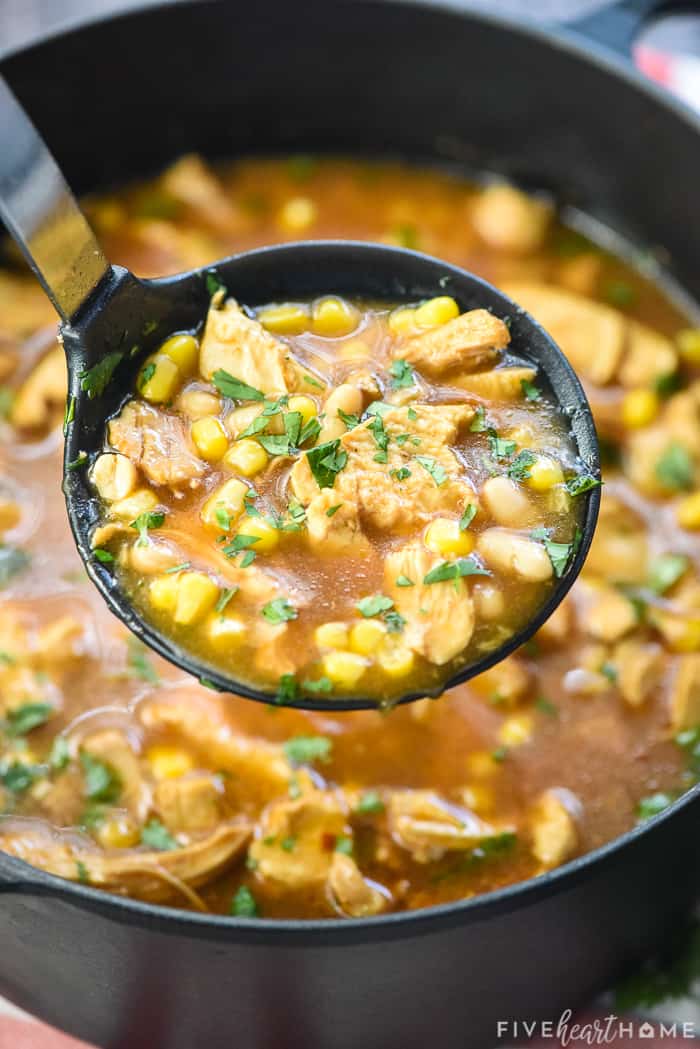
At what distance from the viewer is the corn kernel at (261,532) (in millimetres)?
2643

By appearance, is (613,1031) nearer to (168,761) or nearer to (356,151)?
(168,761)

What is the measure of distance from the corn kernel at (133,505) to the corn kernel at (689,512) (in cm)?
178

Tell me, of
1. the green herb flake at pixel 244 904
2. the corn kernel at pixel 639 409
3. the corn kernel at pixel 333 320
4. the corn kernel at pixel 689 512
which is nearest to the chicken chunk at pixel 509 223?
the corn kernel at pixel 639 409

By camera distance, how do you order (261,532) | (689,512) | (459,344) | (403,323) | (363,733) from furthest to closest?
(689,512) < (363,733) < (403,323) < (459,344) < (261,532)

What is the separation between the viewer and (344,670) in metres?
2.57

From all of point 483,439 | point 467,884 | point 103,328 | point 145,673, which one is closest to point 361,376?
point 483,439

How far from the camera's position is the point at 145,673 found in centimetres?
342

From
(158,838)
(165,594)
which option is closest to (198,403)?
(165,594)

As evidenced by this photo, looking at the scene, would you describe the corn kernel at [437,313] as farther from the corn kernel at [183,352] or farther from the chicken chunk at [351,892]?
the chicken chunk at [351,892]

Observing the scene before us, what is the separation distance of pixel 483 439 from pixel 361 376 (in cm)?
32

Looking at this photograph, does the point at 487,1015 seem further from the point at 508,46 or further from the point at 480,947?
the point at 508,46

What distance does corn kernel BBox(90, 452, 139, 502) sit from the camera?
2.69m

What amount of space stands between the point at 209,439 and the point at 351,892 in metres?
1.16

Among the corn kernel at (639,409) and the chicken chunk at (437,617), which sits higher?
the corn kernel at (639,409)
